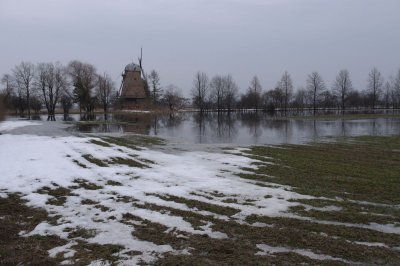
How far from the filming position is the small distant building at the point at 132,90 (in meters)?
104

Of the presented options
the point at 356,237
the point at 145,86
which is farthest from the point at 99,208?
the point at 145,86

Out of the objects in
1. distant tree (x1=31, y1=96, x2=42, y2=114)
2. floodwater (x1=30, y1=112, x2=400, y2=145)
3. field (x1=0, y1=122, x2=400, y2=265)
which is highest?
distant tree (x1=31, y1=96, x2=42, y2=114)

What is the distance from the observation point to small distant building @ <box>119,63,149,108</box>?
343ft

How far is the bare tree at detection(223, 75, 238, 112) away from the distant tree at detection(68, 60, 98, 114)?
46694 mm

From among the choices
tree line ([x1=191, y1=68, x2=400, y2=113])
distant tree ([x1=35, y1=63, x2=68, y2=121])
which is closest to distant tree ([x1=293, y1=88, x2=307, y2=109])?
tree line ([x1=191, y1=68, x2=400, y2=113])

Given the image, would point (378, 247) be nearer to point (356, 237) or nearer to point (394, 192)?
point (356, 237)

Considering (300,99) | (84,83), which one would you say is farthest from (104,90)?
(300,99)

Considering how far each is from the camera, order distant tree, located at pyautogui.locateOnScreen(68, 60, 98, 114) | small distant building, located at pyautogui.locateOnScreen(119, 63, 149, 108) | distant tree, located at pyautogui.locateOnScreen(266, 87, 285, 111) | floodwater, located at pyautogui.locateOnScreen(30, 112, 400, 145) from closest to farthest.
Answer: floodwater, located at pyautogui.locateOnScreen(30, 112, 400, 145), distant tree, located at pyautogui.locateOnScreen(68, 60, 98, 114), small distant building, located at pyautogui.locateOnScreen(119, 63, 149, 108), distant tree, located at pyautogui.locateOnScreen(266, 87, 285, 111)

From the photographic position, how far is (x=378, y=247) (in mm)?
6375

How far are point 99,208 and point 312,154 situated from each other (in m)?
12.9

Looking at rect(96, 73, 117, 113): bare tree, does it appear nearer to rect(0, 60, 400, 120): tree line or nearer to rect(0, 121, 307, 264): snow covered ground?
rect(0, 60, 400, 120): tree line

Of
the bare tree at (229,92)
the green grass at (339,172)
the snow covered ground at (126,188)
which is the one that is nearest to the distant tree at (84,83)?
the bare tree at (229,92)

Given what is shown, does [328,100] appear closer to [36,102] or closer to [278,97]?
[278,97]

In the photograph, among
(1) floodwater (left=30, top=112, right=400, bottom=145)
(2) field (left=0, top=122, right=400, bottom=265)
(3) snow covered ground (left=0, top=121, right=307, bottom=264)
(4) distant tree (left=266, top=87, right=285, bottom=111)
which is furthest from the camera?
(4) distant tree (left=266, top=87, right=285, bottom=111)
